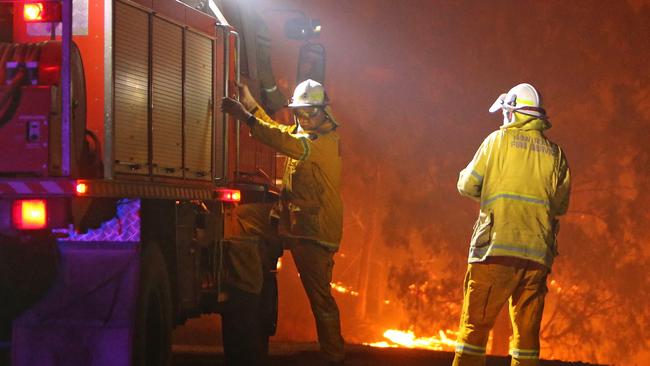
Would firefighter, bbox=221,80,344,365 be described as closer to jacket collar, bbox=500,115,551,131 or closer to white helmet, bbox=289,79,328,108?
white helmet, bbox=289,79,328,108

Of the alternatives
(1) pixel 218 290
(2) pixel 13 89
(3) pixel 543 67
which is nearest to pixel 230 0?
(1) pixel 218 290

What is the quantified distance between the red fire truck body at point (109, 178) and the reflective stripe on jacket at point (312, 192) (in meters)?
0.71

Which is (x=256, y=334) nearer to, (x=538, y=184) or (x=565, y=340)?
(x=538, y=184)

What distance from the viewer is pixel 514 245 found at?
26.2 feet

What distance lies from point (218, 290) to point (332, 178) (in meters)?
1.60

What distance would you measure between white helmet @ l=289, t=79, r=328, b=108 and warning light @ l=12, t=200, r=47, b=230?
13.8ft

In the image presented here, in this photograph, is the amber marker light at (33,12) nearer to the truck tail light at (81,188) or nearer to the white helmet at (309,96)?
the truck tail light at (81,188)

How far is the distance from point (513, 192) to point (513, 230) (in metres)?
0.27

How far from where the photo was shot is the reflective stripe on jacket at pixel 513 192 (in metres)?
8.01

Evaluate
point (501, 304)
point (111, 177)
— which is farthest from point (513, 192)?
point (111, 177)

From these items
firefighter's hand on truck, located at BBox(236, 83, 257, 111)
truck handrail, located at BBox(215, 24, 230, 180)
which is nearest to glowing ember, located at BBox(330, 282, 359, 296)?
firefighter's hand on truck, located at BBox(236, 83, 257, 111)

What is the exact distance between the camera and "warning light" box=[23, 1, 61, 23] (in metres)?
6.95

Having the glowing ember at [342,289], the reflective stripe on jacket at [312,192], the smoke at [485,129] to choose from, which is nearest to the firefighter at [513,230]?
the reflective stripe on jacket at [312,192]

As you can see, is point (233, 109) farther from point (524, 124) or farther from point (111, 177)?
point (524, 124)
